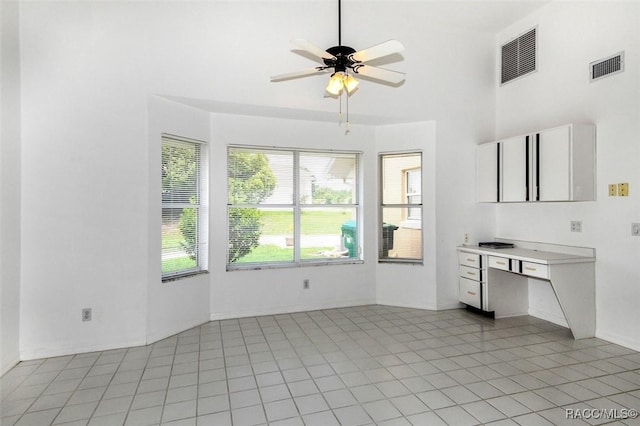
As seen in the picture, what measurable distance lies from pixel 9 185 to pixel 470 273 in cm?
509

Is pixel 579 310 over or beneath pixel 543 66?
beneath

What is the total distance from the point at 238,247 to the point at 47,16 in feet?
9.95

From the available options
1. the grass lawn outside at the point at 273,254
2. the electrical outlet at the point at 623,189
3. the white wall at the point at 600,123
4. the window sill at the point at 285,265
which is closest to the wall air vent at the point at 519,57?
the white wall at the point at 600,123

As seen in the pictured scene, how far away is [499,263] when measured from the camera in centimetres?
429

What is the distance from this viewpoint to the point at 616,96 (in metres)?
3.63

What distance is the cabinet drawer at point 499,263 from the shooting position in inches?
165

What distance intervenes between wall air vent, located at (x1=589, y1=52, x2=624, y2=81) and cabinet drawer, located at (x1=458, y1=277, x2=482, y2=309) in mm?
2653

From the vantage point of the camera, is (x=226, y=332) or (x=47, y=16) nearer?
(x=47, y=16)

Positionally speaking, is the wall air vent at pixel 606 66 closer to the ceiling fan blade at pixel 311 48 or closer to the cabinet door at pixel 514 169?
the cabinet door at pixel 514 169

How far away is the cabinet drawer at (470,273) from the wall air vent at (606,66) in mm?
2490

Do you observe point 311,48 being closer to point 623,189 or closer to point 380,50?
point 380,50

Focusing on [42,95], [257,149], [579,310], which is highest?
[42,95]

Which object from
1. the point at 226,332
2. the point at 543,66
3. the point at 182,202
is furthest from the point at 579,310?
the point at 182,202

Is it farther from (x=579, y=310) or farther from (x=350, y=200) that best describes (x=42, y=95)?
(x=579, y=310)
